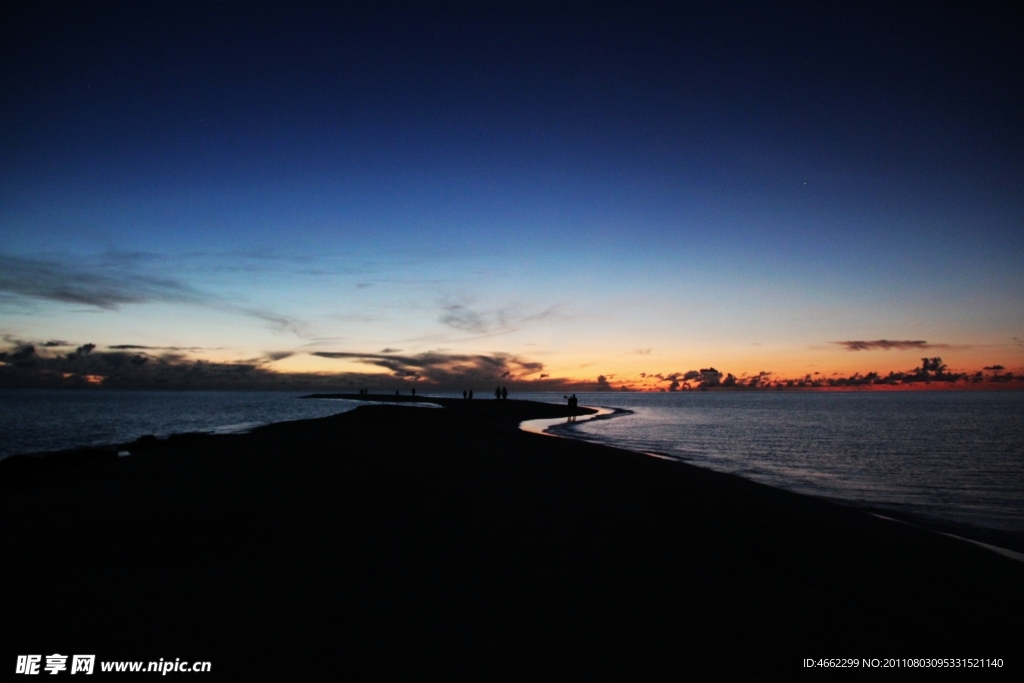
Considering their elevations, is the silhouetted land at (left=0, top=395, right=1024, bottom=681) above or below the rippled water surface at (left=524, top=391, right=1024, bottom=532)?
above

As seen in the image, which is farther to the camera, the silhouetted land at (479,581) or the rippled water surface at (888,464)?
the rippled water surface at (888,464)

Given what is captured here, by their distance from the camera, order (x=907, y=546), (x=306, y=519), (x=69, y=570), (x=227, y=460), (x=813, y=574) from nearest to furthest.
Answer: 1. (x=69, y=570)
2. (x=813, y=574)
3. (x=907, y=546)
4. (x=306, y=519)
5. (x=227, y=460)

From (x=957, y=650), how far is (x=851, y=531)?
19.5ft

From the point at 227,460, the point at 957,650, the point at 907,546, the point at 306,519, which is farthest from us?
the point at 227,460

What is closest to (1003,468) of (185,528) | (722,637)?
(722,637)

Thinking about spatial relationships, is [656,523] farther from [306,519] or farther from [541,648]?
[306,519]

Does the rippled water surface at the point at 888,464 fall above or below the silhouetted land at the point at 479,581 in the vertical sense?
below

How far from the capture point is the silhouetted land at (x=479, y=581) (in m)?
5.81

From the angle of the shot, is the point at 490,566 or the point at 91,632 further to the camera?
the point at 490,566

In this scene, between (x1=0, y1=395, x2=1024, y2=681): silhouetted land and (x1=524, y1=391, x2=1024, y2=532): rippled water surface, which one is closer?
(x1=0, y1=395, x2=1024, y2=681): silhouetted land

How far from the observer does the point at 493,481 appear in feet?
A: 52.8

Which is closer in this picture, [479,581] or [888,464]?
[479,581]

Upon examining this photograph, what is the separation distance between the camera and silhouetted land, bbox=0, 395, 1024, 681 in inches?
229

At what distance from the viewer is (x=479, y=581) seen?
25.8ft
